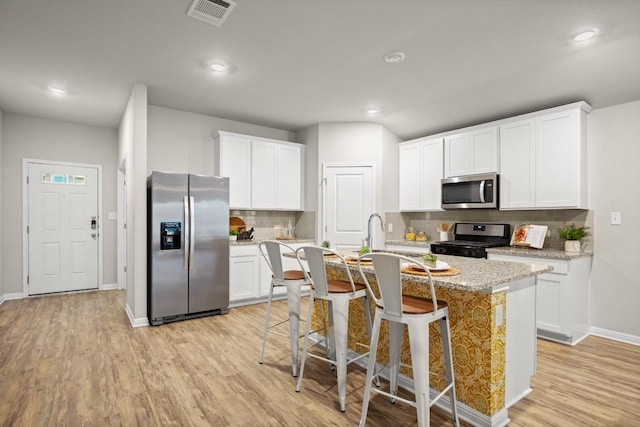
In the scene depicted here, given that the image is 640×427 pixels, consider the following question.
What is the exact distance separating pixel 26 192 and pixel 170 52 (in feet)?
12.2

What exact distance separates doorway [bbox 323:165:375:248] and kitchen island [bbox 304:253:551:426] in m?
2.83

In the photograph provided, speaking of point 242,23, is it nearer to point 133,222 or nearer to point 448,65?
point 448,65

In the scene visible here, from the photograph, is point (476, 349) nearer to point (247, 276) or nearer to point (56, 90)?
point (247, 276)

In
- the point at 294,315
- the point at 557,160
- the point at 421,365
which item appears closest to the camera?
the point at 421,365

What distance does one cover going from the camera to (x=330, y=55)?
3.15m

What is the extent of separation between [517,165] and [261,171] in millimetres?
3286

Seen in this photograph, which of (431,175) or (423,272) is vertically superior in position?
(431,175)

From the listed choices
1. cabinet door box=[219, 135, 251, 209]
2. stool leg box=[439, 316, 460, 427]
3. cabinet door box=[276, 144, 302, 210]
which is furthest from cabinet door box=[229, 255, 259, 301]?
stool leg box=[439, 316, 460, 427]

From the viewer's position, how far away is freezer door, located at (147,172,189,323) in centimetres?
387

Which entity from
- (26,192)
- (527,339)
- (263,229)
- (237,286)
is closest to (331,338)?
(527,339)

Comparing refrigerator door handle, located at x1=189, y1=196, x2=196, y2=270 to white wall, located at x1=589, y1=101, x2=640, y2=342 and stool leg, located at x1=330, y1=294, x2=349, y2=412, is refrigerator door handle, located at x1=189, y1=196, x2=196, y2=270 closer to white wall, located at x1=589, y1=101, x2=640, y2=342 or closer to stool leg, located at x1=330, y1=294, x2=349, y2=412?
stool leg, located at x1=330, y1=294, x2=349, y2=412

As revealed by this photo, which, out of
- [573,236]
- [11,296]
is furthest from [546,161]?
[11,296]

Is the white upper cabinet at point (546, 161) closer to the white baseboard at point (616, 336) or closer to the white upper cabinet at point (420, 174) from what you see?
the white upper cabinet at point (420, 174)

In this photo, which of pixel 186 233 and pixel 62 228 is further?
pixel 62 228
